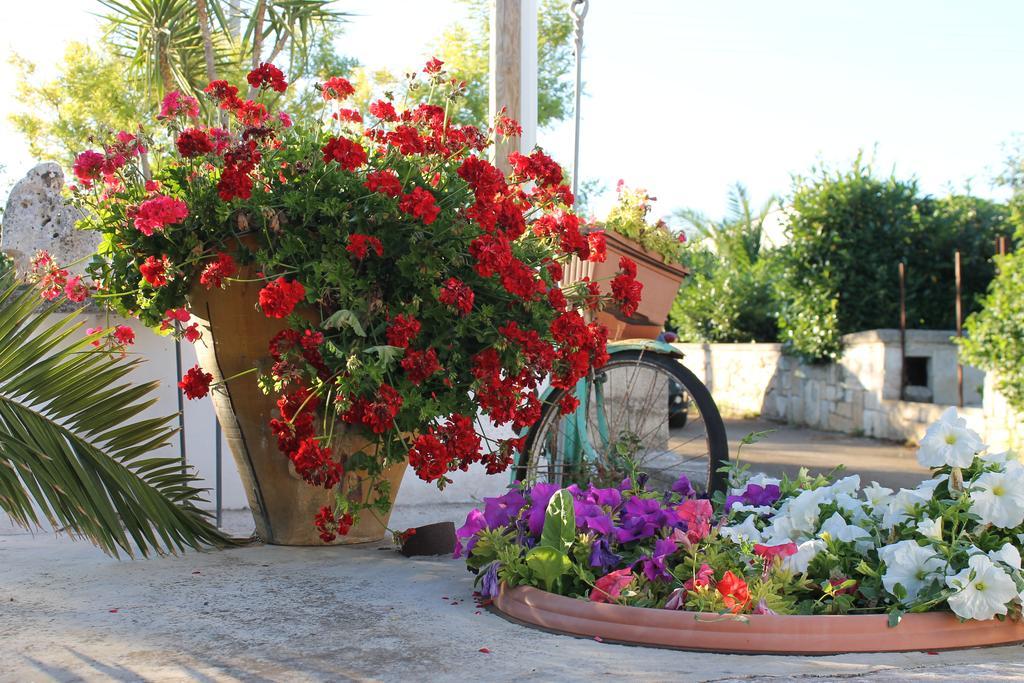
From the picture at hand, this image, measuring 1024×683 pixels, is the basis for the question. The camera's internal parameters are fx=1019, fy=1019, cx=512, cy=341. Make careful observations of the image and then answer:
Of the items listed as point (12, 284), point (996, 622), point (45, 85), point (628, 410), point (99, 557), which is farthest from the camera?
point (45, 85)

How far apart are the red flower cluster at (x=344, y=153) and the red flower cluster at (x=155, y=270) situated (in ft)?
1.67

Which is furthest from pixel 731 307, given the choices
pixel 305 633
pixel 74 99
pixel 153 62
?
pixel 74 99

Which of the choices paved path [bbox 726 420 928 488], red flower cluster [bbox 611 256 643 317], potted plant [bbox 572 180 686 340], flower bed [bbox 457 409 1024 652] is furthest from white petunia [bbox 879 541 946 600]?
paved path [bbox 726 420 928 488]

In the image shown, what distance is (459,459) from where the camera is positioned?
2.78 m

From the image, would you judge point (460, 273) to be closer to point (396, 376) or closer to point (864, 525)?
point (396, 376)

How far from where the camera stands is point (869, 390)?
9.76m

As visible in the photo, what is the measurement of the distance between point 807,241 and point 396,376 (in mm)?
8769

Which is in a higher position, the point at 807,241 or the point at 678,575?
the point at 807,241

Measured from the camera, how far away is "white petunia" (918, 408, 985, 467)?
2.36 metres

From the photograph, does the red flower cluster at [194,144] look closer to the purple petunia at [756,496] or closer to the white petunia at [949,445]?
the purple petunia at [756,496]

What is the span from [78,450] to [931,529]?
7.07 feet

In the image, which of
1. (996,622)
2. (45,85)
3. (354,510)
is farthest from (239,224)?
(45,85)

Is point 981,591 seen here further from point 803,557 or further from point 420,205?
point 420,205

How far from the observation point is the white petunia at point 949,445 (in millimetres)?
2363
